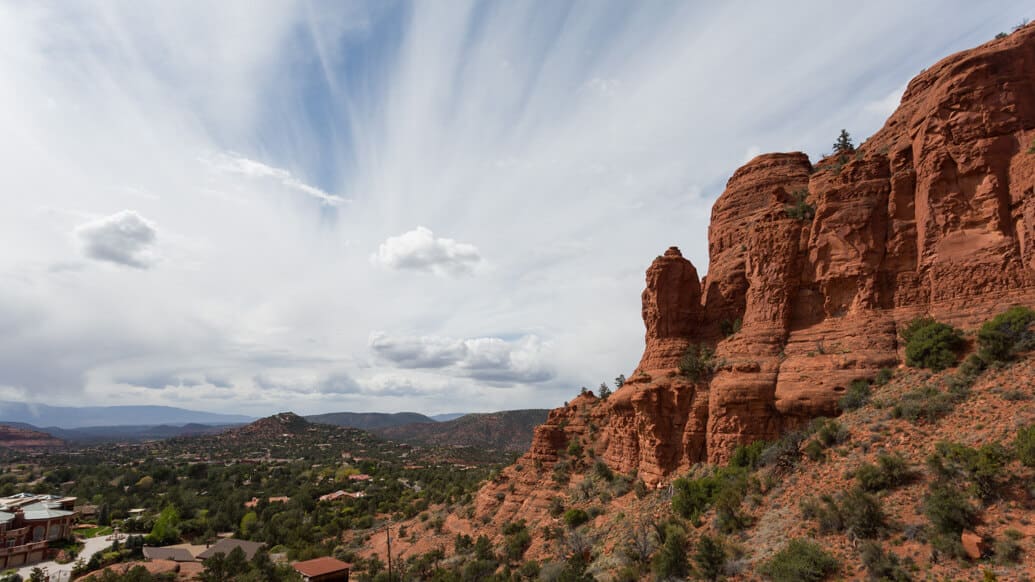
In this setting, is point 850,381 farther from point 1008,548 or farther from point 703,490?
point 1008,548

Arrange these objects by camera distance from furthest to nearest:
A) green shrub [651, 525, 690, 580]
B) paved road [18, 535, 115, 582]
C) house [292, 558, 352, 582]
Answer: paved road [18, 535, 115, 582] < house [292, 558, 352, 582] < green shrub [651, 525, 690, 580]

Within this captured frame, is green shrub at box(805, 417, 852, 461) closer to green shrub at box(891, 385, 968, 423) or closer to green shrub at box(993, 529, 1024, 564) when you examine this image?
green shrub at box(891, 385, 968, 423)

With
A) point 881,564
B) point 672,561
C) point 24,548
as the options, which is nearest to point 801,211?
point 881,564

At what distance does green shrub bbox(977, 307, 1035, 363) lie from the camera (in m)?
20.6

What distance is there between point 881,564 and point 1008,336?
12572mm

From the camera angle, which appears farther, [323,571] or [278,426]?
[278,426]

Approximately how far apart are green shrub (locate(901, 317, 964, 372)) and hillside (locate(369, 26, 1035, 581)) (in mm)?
73

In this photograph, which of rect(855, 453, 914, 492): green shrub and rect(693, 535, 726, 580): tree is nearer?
rect(855, 453, 914, 492): green shrub

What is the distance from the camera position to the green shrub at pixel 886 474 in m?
18.5

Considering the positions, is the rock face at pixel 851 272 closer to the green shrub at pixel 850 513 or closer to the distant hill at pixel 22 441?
the green shrub at pixel 850 513

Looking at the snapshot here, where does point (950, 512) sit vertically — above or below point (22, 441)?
above

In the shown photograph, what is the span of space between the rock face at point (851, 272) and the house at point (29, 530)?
2192 inches

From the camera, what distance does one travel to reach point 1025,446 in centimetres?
1616

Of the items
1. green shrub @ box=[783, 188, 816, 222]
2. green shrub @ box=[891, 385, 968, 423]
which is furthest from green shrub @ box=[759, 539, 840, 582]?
green shrub @ box=[783, 188, 816, 222]
